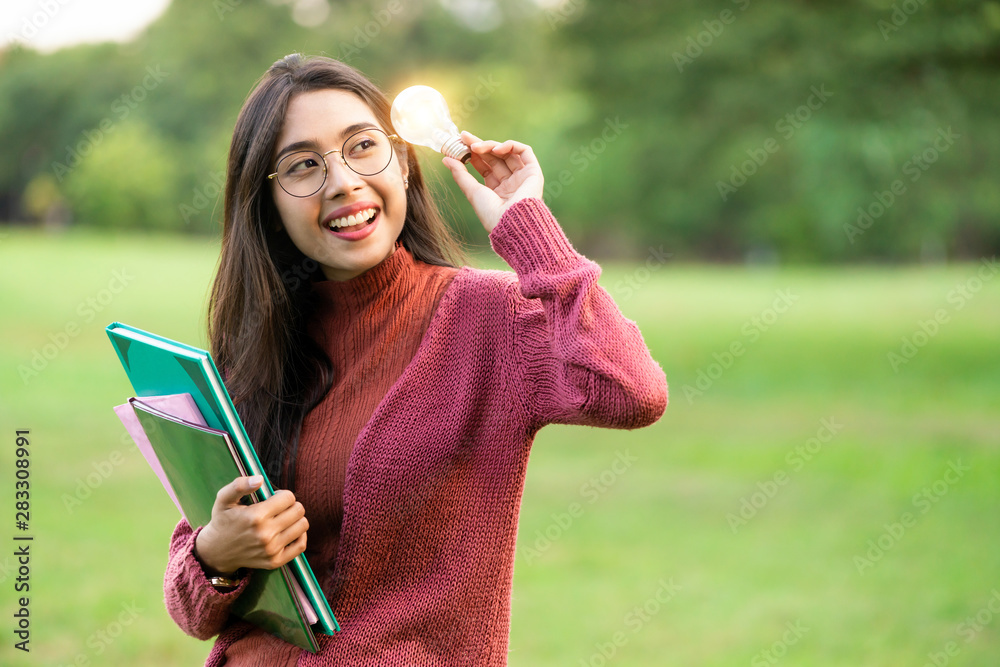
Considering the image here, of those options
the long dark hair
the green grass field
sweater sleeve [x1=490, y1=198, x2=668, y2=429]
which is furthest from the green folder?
the green grass field

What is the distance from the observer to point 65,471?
7.79 meters

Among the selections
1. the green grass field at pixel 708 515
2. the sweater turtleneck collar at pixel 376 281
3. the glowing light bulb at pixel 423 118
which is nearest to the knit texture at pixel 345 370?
the sweater turtleneck collar at pixel 376 281

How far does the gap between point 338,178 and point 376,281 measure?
228 millimetres

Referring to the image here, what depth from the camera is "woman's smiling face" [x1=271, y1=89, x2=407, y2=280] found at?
5.97ft

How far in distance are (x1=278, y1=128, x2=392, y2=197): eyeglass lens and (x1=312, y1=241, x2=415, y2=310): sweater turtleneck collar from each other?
0.19 meters

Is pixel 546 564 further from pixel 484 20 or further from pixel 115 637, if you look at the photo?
pixel 484 20

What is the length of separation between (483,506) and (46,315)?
1432 centimetres

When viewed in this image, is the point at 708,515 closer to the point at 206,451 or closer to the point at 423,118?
the point at 423,118

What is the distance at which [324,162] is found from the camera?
183 centimetres

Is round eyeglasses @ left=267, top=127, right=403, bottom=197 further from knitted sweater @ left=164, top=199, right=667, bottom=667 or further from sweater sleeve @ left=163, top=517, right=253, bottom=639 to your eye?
sweater sleeve @ left=163, top=517, right=253, bottom=639

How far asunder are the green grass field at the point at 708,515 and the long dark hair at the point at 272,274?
42cm

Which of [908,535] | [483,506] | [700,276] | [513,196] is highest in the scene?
[513,196]

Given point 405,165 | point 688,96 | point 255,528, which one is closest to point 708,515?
point 405,165

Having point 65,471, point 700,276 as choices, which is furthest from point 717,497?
point 700,276
